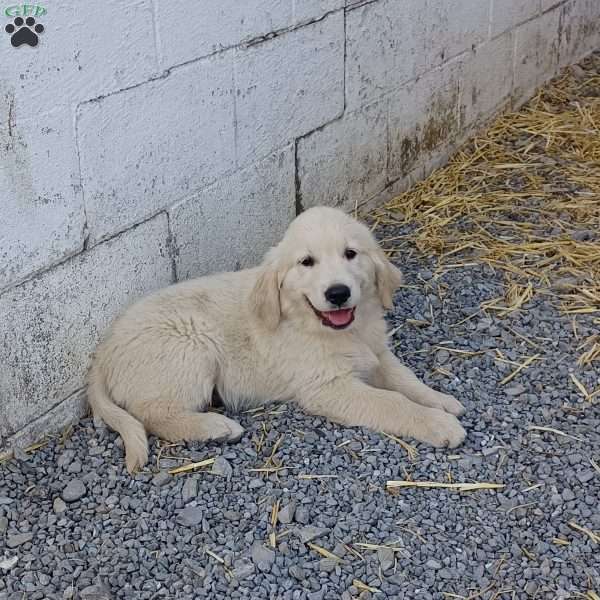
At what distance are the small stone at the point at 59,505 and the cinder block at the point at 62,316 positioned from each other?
365 mm

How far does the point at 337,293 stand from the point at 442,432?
2.16 feet

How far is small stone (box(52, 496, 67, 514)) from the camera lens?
362 centimetres

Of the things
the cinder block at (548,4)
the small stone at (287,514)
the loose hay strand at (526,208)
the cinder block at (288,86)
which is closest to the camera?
the small stone at (287,514)

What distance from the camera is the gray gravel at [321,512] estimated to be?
127 inches

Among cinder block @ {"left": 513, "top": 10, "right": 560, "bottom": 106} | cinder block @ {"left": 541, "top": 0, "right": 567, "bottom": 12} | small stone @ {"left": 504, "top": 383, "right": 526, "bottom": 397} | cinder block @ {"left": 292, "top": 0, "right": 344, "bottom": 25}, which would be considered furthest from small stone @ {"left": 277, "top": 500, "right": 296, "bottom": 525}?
cinder block @ {"left": 541, "top": 0, "right": 567, "bottom": 12}

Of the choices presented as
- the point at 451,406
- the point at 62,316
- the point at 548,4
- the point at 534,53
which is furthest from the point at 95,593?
the point at 548,4

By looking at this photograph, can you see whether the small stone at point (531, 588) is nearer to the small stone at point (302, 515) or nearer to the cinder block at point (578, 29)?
the small stone at point (302, 515)

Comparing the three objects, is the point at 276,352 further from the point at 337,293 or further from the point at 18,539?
the point at 18,539

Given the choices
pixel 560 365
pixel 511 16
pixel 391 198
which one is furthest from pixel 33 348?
pixel 511 16

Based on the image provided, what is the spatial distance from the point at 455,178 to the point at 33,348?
331 centimetres

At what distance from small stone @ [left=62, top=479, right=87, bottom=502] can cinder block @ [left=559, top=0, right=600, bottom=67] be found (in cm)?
551

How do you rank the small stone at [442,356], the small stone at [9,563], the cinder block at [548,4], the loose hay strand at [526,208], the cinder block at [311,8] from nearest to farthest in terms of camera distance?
the small stone at [9,563]
the small stone at [442,356]
the cinder block at [311,8]
the loose hay strand at [526,208]
the cinder block at [548,4]

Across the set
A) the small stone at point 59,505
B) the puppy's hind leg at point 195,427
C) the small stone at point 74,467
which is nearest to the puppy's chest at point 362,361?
the puppy's hind leg at point 195,427

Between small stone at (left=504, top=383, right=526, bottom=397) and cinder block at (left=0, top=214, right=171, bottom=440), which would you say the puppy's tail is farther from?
small stone at (left=504, top=383, right=526, bottom=397)
